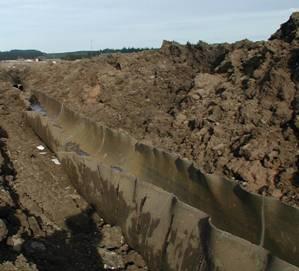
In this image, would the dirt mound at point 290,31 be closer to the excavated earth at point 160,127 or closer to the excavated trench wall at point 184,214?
the excavated earth at point 160,127

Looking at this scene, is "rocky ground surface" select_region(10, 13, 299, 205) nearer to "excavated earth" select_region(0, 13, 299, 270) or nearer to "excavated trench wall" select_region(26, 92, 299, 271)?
"excavated earth" select_region(0, 13, 299, 270)

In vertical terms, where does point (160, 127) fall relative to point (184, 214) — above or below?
below

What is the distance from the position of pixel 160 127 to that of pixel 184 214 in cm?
657

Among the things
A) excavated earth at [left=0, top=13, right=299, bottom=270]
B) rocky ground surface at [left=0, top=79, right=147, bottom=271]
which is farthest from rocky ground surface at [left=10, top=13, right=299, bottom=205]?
rocky ground surface at [left=0, top=79, right=147, bottom=271]

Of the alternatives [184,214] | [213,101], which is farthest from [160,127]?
[184,214]

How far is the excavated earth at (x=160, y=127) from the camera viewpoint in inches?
275

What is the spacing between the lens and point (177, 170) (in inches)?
335

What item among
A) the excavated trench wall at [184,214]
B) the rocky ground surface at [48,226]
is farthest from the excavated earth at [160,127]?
the excavated trench wall at [184,214]

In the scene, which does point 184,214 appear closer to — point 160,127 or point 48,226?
point 48,226

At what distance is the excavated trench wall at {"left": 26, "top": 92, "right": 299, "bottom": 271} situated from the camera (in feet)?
16.6

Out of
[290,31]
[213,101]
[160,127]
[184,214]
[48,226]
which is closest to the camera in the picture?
[184,214]

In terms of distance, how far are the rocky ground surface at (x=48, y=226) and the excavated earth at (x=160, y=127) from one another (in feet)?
0.06

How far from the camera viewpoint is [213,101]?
39.7 feet

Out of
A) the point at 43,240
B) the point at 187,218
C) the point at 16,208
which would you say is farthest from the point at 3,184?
the point at 187,218
